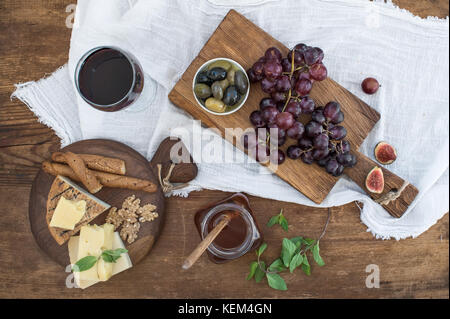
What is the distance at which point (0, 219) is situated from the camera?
4.48ft

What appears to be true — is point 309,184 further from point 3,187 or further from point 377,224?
point 3,187

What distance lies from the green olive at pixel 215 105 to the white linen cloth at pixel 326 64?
12 cm

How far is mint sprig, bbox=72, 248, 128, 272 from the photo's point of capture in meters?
1.19

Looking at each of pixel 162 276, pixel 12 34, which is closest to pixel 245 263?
pixel 162 276

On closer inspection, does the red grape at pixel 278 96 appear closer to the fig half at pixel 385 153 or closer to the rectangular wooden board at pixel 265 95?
the rectangular wooden board at pixel 265 95

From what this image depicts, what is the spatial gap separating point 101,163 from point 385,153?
3.25ft

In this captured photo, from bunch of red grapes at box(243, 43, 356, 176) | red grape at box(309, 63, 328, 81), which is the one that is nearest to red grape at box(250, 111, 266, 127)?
bunch of red grapes at box(243, 43, 356, 176)

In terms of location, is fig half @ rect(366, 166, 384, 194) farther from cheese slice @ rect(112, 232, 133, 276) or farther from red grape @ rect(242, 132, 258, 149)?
cheese slice @ rect(112, 232, 133, 276)

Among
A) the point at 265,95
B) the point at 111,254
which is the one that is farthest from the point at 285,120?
the point at 111,254

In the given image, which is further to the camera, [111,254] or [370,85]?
[370,85]

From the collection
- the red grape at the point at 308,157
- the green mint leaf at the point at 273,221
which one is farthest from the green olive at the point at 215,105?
the green mint leaf at the point at 273,221

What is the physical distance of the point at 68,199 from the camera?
4.09 feet

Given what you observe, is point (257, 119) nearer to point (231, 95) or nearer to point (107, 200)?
point (231, 95)

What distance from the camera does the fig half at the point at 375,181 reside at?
50.4 inches
